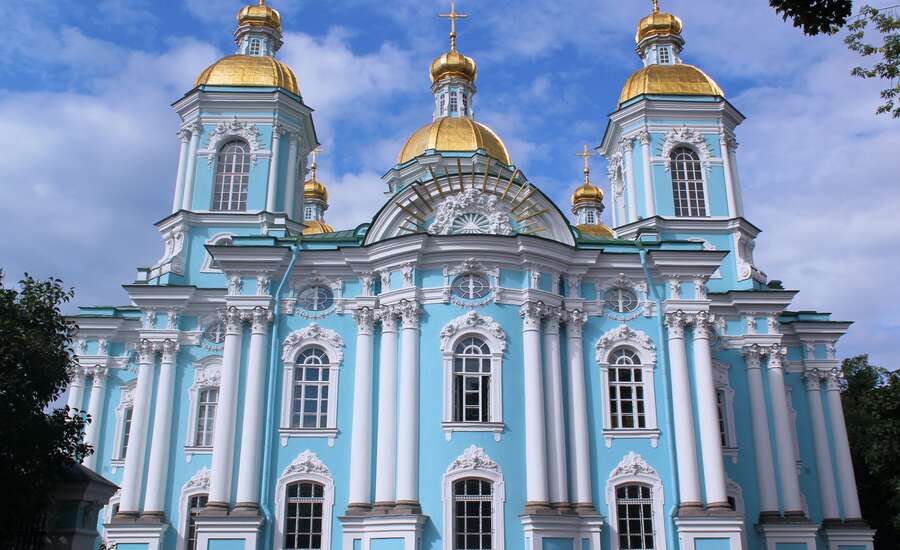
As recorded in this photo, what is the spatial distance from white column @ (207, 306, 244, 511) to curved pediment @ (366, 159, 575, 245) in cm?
384

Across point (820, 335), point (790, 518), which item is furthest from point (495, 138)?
point (790, 518)

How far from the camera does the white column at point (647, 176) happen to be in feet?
81.3

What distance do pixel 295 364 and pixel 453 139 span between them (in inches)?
402

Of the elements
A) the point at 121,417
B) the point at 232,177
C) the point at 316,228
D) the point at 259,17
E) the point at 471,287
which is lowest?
the point at 121,417

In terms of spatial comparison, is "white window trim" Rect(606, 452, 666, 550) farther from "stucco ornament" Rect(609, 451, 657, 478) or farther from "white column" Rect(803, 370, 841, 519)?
"white column" Rect(803, 370, 841, 519)

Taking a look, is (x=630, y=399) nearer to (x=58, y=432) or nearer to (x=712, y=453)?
(x=712, y=453)

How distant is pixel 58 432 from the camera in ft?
39.4

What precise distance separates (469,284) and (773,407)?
29.3 ft

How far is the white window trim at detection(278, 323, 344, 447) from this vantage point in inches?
788

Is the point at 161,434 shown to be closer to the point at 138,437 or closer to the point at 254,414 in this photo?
the point at 138,437

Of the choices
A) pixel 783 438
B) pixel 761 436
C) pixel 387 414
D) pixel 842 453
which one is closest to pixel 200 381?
pixel 387 414

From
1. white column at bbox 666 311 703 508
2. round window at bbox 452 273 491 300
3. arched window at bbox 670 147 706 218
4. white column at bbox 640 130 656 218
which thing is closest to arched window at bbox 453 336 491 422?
round window at bbox 452 273 491 300

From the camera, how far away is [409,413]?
63.2ft

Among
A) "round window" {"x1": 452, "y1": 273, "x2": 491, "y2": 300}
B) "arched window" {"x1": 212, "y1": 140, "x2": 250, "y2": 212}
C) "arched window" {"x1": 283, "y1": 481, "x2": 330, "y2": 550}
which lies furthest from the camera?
"arched window" {"x1": 212, "y1": 140, "x2": 250, "y2": 212}
